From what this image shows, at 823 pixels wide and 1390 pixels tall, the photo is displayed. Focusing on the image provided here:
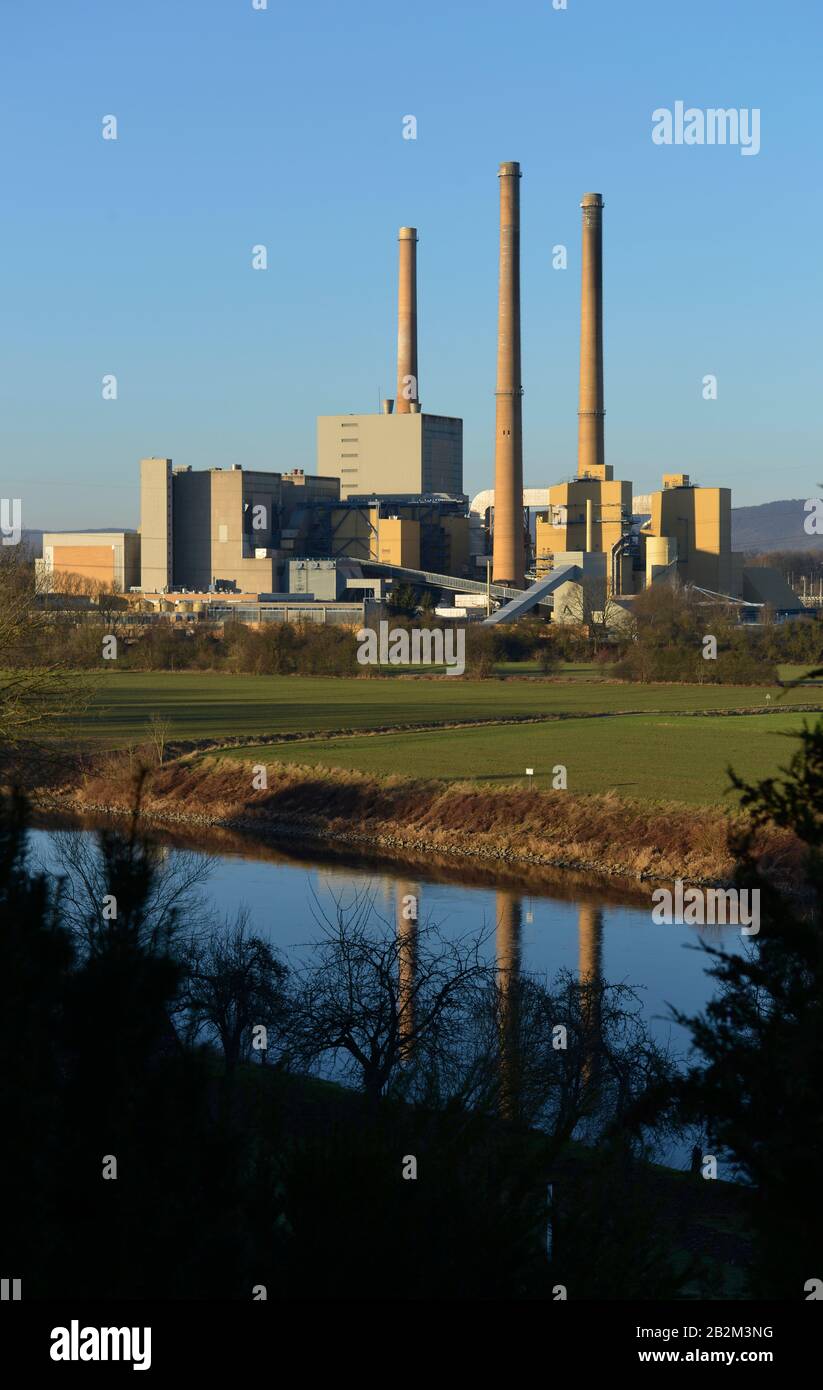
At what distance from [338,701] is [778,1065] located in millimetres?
48370

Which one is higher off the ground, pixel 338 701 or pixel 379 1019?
pixel 338 701

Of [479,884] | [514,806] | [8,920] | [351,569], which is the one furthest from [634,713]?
[8,920]

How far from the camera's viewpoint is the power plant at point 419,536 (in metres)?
77.6

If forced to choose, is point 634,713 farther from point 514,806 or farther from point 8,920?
point 8,920

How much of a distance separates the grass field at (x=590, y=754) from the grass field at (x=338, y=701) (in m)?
0.94

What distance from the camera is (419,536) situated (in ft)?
281

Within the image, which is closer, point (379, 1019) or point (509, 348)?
point (379, 1019)

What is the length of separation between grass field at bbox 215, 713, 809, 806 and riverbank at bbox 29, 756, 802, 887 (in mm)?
1355

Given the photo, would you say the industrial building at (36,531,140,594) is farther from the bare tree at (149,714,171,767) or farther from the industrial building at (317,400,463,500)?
the bare tree at (149,714,171,767)

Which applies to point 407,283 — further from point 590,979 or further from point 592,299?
point 590,979

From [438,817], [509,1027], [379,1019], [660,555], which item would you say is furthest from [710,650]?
[379,1019]

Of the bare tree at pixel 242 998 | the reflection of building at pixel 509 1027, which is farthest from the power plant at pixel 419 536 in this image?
the bare tree at pixel 242 998
